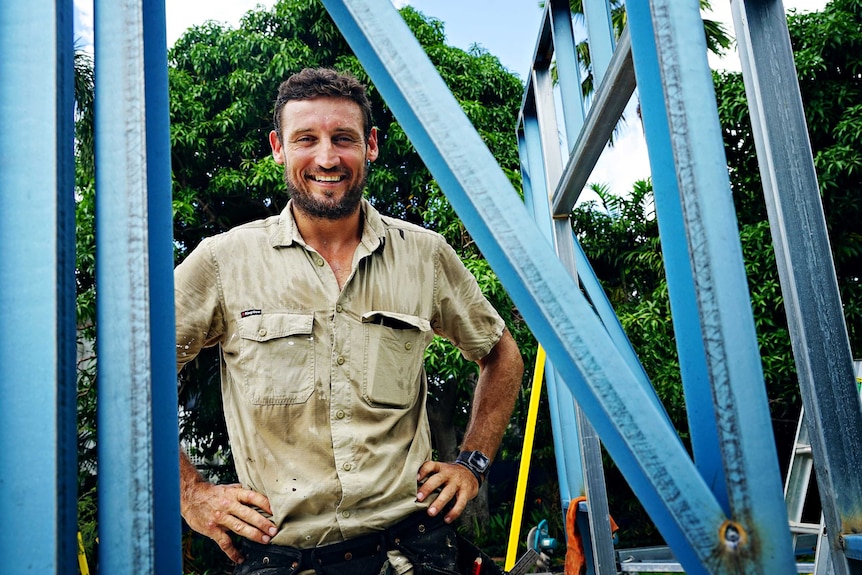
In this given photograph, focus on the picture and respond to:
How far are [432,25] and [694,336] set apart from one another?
9668 mm

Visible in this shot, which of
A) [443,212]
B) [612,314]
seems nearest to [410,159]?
[443,212]

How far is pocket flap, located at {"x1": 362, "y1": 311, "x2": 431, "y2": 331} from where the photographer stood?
1.77m

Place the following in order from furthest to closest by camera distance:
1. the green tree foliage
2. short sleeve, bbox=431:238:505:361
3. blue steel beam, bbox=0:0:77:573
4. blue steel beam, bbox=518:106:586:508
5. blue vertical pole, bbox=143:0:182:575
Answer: the green tree foliage, blue steel beam, bbox=518:106:586:508, short sleeve, bbox=431:238:505:361, blue vertical pole, bbox=143:0:182:575, blue steel beam, bbox=0:0:77:573

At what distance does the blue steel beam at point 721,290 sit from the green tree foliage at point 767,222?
6.12 m

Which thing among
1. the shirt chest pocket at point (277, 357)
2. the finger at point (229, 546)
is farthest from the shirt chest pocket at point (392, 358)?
the finger at point (229, 546)

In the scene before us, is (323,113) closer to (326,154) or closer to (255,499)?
(326,154)

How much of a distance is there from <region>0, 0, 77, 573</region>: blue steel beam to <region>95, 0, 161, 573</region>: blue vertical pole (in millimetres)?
34

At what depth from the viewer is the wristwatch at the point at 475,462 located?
6.10 feet

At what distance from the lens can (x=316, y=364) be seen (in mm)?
1701

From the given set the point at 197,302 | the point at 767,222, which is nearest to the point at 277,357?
the point at 197,302

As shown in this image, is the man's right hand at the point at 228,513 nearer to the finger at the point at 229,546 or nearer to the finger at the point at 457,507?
the finger at the point at 229,546

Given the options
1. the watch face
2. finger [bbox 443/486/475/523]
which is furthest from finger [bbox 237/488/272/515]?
the watch face

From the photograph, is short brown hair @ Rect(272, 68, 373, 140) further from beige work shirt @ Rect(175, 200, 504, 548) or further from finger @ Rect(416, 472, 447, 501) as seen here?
finger @ Rect(416, 472, 447, 501)

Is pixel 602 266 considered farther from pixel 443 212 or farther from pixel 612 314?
pixel 612 314
